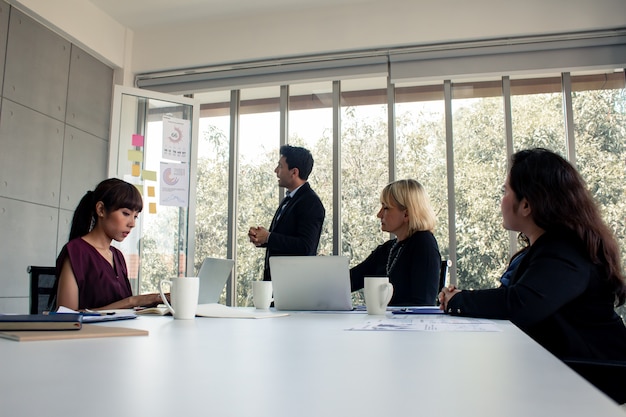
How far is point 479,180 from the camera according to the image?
3957mm

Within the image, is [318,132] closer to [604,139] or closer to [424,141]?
[424,141]

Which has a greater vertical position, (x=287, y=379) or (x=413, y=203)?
(x=413, y=203)

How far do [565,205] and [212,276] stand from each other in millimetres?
1265

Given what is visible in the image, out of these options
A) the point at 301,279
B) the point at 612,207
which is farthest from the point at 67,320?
the point at 612,207

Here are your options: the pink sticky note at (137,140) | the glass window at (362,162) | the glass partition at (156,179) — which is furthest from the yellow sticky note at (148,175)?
the glass window at (362,162)

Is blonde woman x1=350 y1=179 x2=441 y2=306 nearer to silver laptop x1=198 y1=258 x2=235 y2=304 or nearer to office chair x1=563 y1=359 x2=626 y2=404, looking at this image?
silver laptop x1=198 y1=258 x2=235 y2=304

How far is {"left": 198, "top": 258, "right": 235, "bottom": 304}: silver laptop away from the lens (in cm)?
205

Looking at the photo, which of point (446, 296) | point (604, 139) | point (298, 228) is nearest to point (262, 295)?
point (446, 296)

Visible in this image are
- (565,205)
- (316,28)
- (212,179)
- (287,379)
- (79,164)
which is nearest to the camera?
(287,379)

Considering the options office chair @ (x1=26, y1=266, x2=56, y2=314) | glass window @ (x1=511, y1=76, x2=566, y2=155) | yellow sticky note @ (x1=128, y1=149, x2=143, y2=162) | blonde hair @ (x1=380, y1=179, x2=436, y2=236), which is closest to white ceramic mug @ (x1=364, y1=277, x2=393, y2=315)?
blonde hair @ (x1=380, y1=179, x2=436, y2=236)

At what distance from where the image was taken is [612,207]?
3.71 metres

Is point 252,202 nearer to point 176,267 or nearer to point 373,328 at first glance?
point 176,267

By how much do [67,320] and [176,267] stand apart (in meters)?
3.37

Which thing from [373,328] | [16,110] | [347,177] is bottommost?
[373,328]
